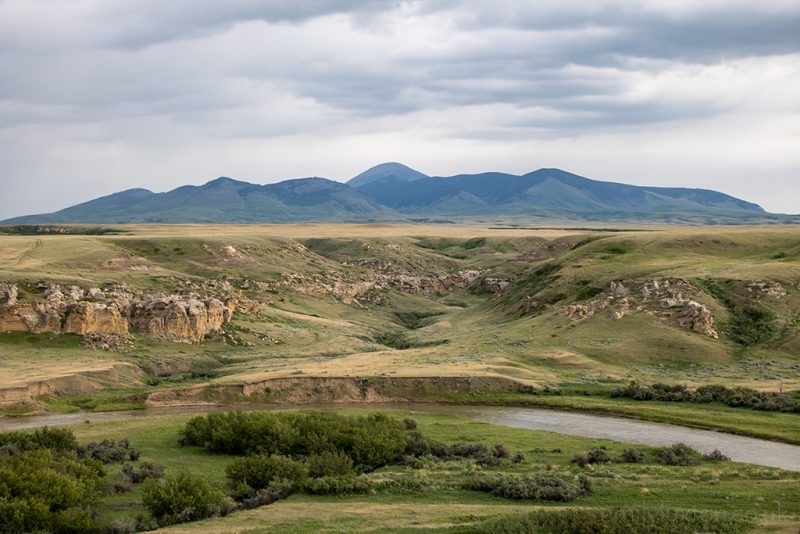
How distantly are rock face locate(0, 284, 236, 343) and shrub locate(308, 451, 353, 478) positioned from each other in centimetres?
4434

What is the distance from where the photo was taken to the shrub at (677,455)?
3878 cm

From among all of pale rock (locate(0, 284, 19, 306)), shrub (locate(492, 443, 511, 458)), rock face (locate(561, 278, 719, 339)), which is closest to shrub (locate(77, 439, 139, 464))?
shrub (locate(492, 443, 511, 458))

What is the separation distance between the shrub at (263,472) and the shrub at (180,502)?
11.7 feet

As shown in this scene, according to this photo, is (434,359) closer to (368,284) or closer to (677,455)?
(677,455)

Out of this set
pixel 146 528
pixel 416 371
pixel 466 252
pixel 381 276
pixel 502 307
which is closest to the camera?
pixel 146 528

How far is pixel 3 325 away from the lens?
71812 mm

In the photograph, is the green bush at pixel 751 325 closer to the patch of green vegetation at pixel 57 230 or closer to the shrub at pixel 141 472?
the shrub at pixel 141 472

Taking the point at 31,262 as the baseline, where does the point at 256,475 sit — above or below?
below

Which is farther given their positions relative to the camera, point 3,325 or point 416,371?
point 3,325

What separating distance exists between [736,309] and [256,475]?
57812mm

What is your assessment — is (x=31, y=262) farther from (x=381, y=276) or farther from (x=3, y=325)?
(x=381, y=276)

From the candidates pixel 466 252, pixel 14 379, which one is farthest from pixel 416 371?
pixel 466 252

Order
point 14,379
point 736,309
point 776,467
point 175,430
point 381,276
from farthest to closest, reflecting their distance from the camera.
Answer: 1. point 381,276
2. point 736,309
3. point 14,379
4. point 175,430
5. point 776,467

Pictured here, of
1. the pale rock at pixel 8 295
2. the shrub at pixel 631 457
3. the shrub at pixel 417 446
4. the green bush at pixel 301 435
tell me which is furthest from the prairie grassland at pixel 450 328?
the shrub at pixel 417 446
